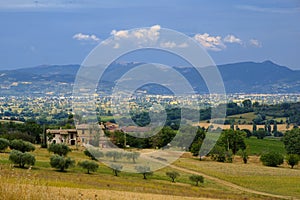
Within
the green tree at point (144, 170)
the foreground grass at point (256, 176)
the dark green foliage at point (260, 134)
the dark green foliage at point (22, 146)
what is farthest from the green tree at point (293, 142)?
the dark green foliage at point (22, 146)

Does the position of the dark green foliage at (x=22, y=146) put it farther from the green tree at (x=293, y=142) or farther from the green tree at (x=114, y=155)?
the green tree at (x=293, y=142)

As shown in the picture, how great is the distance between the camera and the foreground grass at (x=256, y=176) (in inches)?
2196

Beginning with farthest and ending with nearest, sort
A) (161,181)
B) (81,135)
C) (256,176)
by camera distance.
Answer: (81,135), (256,176), (161,181)

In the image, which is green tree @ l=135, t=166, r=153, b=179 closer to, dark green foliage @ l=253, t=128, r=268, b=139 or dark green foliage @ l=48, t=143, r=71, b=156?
dark green foliage @ l=48, t=143, r=71, b=156

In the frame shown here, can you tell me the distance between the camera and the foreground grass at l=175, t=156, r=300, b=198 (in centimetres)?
5578

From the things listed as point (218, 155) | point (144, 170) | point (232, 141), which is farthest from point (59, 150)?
point (232, 141)

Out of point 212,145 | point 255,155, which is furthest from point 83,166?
point 255,155

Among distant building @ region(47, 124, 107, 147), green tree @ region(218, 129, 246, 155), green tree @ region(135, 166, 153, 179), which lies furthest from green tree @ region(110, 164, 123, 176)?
green tree @ region(218, 129, 246, 155)

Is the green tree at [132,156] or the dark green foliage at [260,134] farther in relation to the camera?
the dark green foliage at [260,134]

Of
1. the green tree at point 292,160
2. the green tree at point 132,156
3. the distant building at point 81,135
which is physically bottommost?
the green tree at point 292,160

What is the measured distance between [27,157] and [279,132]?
98747 millimetres

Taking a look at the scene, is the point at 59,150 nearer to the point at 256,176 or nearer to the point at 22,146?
the point at 22,146

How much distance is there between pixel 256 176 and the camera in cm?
6550

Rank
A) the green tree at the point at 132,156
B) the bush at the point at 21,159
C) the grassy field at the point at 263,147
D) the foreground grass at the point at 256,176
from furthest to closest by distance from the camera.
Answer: the grassy field at the point at 263,147 < the green tree at the point at 132,156 < the foreground grass at the point at 256,176 < the bush at the point at 21,159
